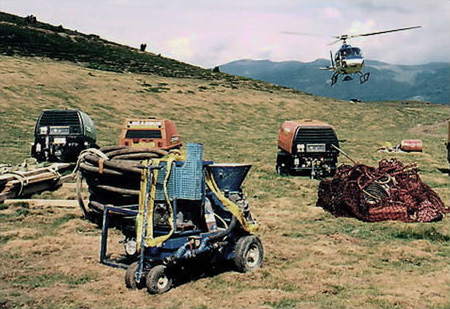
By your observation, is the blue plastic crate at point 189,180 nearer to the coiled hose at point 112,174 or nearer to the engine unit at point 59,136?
the coiled hose at point 112,174

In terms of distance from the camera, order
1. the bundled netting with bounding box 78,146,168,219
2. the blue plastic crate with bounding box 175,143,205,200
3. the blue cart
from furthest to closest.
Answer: the bundled netting with bounding box 78,146,168,219
the blue plastic crate with bounding box 175,143,205,200
the blue cart

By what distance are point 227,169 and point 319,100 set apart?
55156 millimetres

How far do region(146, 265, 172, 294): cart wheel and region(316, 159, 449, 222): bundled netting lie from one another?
22.2 feet

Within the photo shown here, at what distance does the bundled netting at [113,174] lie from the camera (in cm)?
853

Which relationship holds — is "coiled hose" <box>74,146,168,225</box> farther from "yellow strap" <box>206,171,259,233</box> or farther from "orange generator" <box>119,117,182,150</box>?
"orange generator" <box>119,117,182,150</box>

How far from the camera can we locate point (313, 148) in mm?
18891

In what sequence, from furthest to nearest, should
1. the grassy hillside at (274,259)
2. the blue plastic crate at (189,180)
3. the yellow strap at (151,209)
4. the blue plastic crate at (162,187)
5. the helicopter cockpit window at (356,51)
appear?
the helicopter cockpit window at (356,51), the blue plastic crate at (189,180), the blue plastic crate at (162,187), the yellow strap at (151,209), the grassy hillside at (274,259)

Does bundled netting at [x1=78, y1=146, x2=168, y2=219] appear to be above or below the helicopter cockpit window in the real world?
below

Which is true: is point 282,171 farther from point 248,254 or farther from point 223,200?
point 223,200

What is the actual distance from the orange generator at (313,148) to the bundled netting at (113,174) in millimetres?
10221

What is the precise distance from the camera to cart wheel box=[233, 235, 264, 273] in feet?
27.3

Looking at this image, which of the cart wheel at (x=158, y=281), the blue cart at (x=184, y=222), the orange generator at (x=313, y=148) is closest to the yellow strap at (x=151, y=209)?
the blue cart at (x=184, y=222)

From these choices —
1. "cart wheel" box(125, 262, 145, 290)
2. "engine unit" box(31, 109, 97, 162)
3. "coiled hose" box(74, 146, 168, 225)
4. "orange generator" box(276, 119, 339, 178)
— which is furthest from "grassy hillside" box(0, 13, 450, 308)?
"engine unit" box(31, 109, 97, 162)

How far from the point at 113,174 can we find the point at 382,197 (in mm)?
7750
